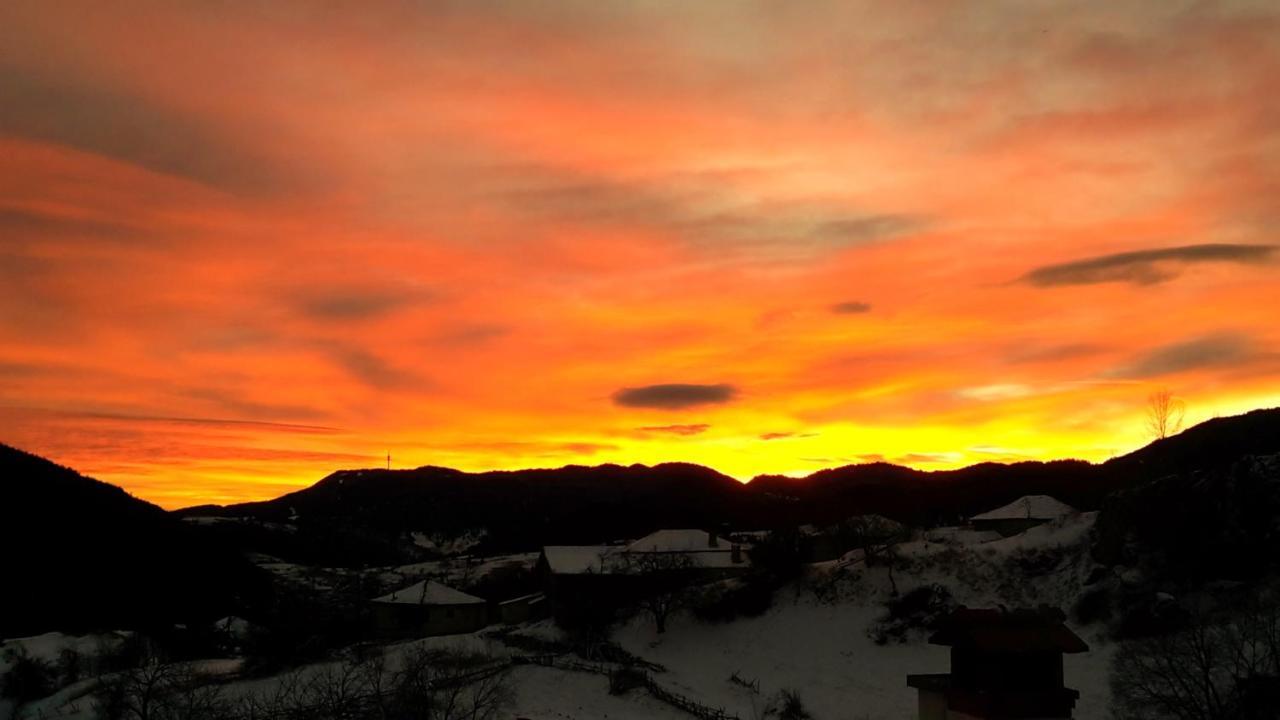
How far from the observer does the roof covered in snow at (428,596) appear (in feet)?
280

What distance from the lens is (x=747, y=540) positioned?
369 feet

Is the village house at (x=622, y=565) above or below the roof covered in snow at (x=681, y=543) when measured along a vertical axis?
below

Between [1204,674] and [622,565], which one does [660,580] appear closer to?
[622,565]

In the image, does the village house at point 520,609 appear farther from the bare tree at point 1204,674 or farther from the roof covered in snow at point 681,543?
the bare tree at point 1204,674

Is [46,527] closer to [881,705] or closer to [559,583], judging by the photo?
[559,583]

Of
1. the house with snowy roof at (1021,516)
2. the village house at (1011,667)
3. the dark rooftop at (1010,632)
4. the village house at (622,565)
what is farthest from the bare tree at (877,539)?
the village house at (1011,667)

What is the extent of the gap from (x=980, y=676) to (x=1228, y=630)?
16.2 meters

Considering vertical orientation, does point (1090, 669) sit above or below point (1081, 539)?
below

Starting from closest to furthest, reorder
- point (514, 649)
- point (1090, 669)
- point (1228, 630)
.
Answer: point (1228, 630)
point (1090, 669)
point (514, 649)

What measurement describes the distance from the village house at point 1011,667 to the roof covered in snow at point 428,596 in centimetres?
6071

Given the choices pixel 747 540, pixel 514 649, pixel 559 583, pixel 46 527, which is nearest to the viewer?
pixel 514 649

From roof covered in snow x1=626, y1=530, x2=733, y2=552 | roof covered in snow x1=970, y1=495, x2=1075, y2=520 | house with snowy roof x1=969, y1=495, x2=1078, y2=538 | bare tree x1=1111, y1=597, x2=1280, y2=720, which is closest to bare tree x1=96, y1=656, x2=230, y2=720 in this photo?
bare tree x1=1111, y1=597, x2=1280, y2=720

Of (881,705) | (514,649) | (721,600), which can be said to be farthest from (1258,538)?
(514,649)

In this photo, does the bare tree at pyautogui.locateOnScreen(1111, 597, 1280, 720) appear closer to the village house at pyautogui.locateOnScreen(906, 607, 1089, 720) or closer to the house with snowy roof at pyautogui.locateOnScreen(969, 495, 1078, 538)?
the village house at pyautogui.locateOnScreen(906, 607, 1089, 720)
